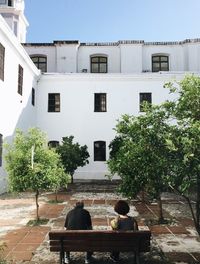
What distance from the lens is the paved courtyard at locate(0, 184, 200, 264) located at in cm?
695

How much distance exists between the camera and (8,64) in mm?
17359

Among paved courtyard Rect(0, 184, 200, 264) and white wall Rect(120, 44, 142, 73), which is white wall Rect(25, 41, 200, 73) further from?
paved courtyard Rect(0, 184, 200, 264)

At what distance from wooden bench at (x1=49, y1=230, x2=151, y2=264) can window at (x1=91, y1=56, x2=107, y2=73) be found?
2361cm

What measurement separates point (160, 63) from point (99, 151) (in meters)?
10.0

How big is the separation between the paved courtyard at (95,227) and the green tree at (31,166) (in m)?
1.24

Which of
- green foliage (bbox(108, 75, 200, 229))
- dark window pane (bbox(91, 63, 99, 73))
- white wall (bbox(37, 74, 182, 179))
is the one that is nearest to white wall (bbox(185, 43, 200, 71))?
white wall (bbox(37, 74, 182, 179))

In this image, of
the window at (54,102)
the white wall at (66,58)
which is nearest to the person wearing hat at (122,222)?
the window at (54,102)

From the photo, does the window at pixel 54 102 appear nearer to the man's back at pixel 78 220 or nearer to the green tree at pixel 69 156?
the green tree at pixel 69 156

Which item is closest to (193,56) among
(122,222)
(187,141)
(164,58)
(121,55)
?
(164,58)

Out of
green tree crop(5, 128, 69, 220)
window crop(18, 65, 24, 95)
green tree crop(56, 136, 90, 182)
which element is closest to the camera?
green tree crop(5, 128, 69, 220)

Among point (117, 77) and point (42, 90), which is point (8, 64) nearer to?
point (42, 90)

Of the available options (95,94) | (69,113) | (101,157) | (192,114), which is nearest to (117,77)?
(95,94)

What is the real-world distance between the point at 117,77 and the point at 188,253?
60.0ft

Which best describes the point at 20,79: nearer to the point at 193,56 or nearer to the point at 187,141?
the point at 193,56
